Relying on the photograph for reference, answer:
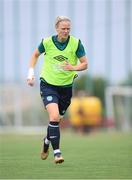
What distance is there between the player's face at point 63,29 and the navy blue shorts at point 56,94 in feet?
2.48

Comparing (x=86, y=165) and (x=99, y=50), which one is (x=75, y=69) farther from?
(x=99, y=50)

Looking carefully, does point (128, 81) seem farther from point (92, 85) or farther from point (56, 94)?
point (56, 94)

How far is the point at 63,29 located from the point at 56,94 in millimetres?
985

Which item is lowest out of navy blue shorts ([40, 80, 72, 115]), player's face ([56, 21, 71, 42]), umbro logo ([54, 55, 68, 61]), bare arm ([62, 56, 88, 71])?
navy blue shorts ([40, 80, 72, 115])

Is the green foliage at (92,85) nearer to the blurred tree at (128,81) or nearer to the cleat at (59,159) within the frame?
the blurred tree at (128,81)

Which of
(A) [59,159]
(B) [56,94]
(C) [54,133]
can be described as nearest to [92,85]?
(B) [56,94]

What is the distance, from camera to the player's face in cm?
1143

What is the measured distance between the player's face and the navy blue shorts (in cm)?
76

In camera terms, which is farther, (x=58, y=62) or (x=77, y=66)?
(x=58, y=62)

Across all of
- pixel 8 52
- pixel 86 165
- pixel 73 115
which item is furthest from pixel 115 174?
pixel 8 52

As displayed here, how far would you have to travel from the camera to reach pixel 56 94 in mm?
11758

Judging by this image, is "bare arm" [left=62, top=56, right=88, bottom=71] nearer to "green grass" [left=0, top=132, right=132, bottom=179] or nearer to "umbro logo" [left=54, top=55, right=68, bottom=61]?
"umbro logo" [left=54, top=55, right=68, bottom=61]

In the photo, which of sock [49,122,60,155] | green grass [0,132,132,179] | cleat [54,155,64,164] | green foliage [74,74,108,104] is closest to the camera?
green grass [0,132,132,179]

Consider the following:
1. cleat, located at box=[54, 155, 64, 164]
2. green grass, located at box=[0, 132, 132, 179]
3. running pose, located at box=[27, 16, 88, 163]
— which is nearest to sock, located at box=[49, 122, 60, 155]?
running pose, located at box=[27, 16, 88, 163]
